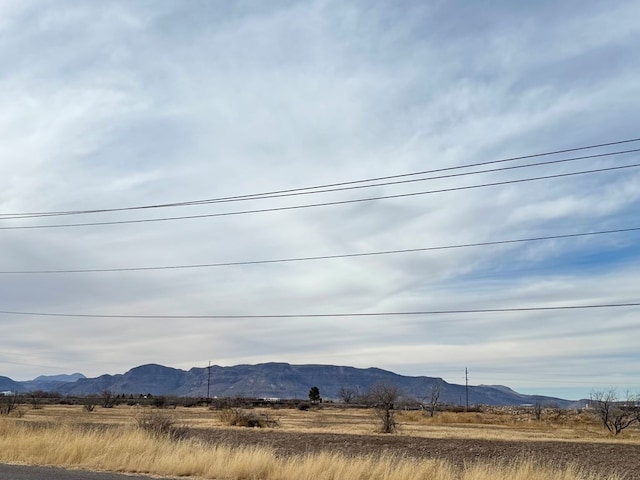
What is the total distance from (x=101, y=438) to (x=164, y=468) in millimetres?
5744

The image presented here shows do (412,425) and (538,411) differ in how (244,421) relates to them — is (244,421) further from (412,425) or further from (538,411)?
(538,411)

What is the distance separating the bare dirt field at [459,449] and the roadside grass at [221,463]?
433cm

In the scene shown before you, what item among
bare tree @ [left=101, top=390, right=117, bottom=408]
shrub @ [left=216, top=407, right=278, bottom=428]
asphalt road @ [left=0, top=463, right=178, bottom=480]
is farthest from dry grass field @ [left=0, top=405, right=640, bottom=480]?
bare tree @ [left=101, top=390, right=117, bottom=408]

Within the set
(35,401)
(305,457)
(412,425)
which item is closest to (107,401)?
(35,401)

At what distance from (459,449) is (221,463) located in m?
13.0

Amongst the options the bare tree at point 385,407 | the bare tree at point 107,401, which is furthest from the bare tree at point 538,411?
the bare tree at point 107,401

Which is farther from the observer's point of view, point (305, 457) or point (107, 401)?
point (107, 401)

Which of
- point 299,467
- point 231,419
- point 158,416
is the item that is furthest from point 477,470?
point 231,419

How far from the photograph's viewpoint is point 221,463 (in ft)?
56.3

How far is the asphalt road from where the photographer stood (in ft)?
48.2

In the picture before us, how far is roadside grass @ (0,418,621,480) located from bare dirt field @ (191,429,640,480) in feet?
14.2

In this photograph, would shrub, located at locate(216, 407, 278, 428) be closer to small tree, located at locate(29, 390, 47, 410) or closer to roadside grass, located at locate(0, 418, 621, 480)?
roadside grass, located at locate(0, 418, 621, 480)

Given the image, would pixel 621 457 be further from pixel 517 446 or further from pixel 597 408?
pixel 597 408

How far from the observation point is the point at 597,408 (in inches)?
2240
